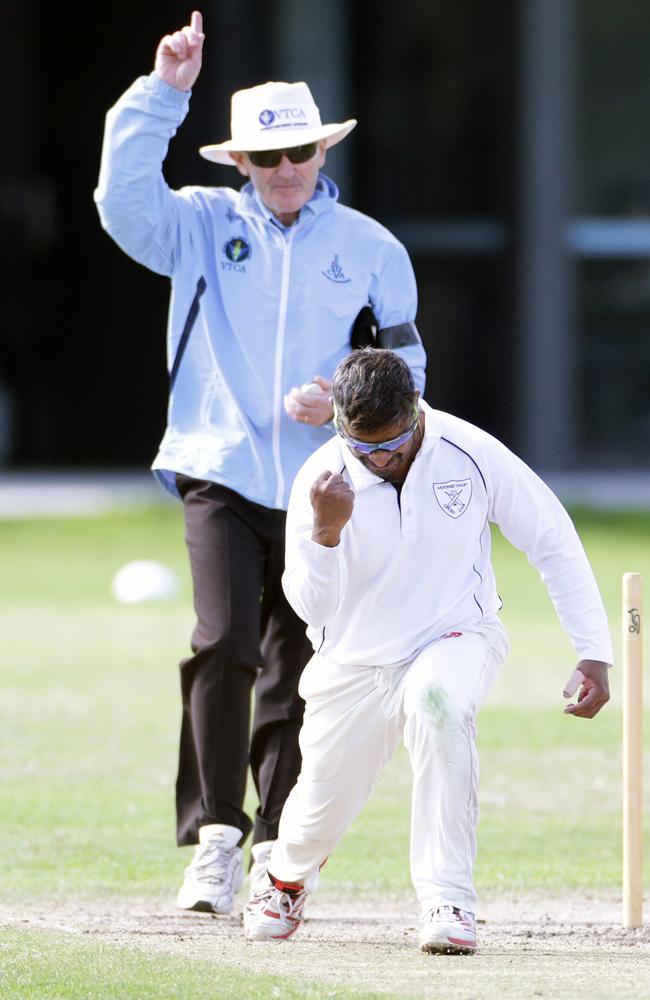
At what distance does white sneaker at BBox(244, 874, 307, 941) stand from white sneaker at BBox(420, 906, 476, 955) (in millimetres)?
555

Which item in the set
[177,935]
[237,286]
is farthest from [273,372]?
[177,935]

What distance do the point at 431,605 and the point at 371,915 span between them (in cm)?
147

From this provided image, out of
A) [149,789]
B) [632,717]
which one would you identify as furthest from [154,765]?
[632,717]

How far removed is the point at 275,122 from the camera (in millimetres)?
5945

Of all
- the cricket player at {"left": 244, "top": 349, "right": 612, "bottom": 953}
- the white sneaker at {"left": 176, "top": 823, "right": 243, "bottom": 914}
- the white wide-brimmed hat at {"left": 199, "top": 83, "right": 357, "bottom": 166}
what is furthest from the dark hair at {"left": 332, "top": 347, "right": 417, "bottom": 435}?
the white sneaker at {"left": 176, "top": 823, "right": 243, "bottom": 914}

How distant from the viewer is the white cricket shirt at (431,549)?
5051 mm

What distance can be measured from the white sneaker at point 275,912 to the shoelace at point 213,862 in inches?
18.7

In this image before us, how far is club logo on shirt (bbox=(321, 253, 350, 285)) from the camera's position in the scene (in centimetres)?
596

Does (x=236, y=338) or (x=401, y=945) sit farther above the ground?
(x=236, y=338)

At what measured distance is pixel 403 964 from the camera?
16.1ft

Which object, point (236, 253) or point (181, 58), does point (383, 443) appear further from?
point (181, 58)

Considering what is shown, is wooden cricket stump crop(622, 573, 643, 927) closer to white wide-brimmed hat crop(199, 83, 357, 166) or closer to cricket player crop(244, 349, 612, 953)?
cricket player crop(244, 349, 612, 953)

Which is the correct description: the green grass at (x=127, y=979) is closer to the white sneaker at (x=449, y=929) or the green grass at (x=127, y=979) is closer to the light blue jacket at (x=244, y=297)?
the white sneaker at (x=449, y=929)

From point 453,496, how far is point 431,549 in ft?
0.49
